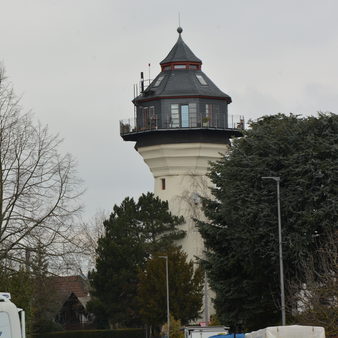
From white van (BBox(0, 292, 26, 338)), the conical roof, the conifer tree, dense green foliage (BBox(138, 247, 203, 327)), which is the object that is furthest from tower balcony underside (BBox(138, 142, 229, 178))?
white van (BBox(0, 292, 26, 338))

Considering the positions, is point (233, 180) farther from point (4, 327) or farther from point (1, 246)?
point (4, 327)

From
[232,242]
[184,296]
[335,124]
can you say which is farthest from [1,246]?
[184,296]

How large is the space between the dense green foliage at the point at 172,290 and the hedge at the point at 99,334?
13.3 ft

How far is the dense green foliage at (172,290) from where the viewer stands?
91.3 metres

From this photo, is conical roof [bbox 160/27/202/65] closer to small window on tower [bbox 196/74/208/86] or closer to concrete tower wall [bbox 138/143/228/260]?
small window on tower [bbox 196/74/208/86]

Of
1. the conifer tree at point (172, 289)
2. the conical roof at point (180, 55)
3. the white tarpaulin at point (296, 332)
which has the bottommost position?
the white tarpaulin at point (296, 332)

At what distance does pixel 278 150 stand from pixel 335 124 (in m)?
2.62

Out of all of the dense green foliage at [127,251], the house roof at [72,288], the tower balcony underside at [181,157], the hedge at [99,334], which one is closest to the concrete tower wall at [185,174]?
the tower balcony underside at [181,157]

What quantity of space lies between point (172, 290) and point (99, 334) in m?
8.75

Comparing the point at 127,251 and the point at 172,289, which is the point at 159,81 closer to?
the point at 127,251

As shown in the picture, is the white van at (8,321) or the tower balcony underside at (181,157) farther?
the tower balcony underside at (181,157)

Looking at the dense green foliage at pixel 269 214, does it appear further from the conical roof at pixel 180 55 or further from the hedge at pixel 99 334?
the conical roof at pixel 180 55

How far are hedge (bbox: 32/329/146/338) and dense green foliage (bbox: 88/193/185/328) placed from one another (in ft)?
2.42

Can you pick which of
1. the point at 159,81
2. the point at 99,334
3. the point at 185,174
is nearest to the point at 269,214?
the point at 185,174
